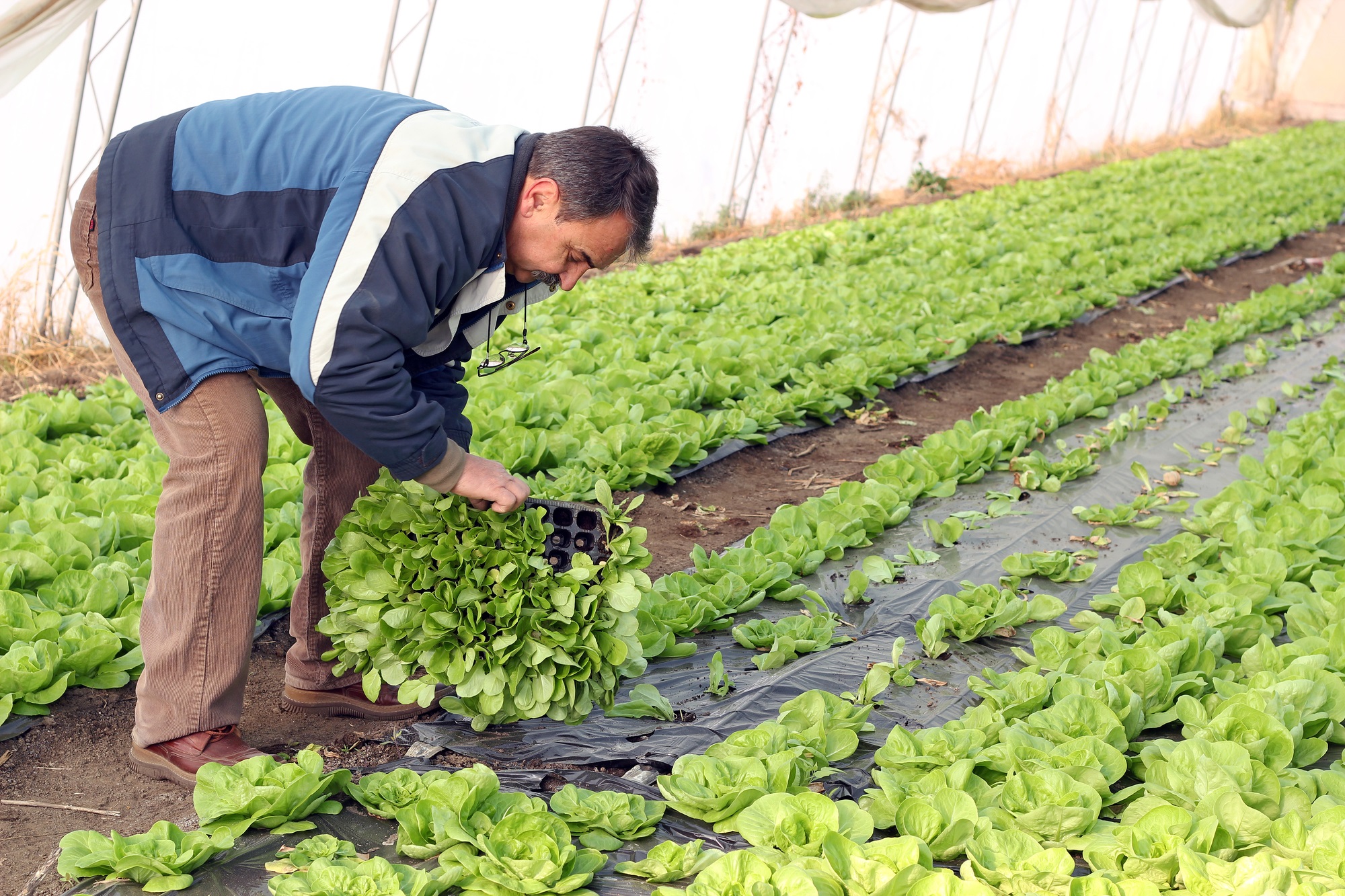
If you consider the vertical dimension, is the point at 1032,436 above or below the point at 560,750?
above

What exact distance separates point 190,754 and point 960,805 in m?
1.73

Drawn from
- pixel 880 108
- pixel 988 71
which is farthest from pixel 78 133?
pixel 988 71

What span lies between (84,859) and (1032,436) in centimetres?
416

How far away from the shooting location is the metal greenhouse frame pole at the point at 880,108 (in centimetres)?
1291

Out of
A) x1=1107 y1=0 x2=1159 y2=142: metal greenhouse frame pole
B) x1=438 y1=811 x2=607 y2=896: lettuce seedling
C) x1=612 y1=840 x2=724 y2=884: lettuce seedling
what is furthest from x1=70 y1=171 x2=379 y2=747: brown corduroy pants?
x1=1107 y1=0 x2=1159 y2=142: metal greenhouse frame pole

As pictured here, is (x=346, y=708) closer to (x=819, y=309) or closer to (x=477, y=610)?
(x=477, y=610)

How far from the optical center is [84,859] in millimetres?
2098

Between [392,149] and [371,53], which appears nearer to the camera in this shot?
[392,149]

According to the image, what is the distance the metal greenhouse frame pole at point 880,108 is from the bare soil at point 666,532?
4.86 metres

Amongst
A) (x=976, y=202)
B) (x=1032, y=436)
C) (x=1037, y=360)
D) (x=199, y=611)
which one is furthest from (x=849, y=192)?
(x=199, y=611)

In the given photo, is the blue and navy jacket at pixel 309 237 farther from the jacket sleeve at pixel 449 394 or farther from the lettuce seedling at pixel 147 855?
the lettuce seedling at pixel 147 855

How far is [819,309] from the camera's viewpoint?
6898 mm

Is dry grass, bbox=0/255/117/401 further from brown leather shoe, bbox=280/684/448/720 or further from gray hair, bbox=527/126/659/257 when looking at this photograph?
gray hair, bbox=527/126/659/257

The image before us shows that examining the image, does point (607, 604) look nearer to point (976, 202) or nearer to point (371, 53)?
point (371, 53)
